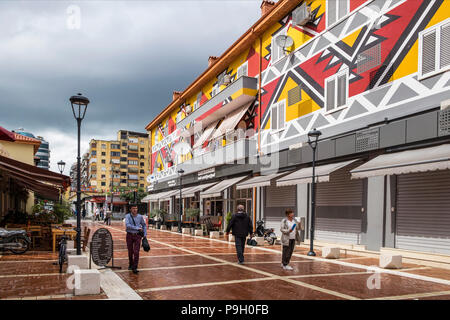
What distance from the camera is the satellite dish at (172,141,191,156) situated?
3274 centimetres

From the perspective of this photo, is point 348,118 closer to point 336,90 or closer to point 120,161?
point 336,90

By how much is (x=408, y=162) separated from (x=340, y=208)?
4676mm

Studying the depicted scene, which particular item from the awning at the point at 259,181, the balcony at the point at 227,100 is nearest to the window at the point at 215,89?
the balcony at the point at 227,100

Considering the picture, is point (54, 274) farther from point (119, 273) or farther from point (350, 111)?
point (350, 111)

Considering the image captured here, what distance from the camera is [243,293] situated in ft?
22.6

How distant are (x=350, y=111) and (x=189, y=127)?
18.7m

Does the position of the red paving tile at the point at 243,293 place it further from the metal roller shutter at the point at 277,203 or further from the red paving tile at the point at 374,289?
the metal roller shutter at the point at 277,203

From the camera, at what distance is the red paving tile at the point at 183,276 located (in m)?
7.70

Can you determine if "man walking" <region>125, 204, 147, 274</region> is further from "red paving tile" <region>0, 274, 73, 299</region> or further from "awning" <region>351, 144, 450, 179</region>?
"awning" <region>351, 144, 450, 179</region>

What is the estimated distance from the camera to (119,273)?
872 centimetres

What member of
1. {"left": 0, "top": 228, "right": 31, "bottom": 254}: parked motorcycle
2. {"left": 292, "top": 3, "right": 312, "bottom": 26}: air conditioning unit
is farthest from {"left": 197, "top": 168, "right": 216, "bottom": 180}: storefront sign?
{"left": 0, "top": 228, "right": 31, "bottom": 254}: parked motorcycle

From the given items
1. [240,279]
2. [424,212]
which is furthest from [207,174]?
[240,279]

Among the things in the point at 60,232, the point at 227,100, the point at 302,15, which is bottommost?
the point at 60,232

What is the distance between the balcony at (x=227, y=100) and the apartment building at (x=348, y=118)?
0.11 m
